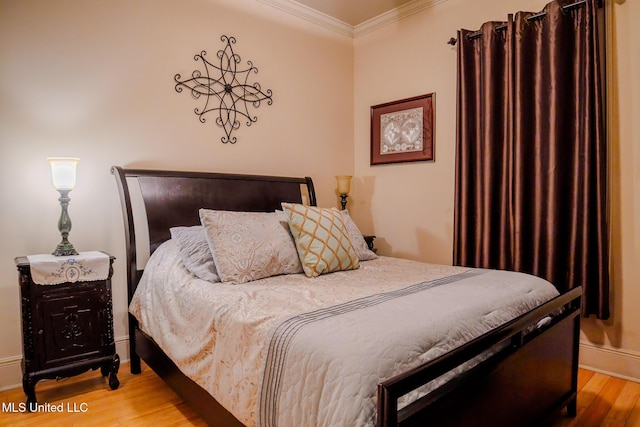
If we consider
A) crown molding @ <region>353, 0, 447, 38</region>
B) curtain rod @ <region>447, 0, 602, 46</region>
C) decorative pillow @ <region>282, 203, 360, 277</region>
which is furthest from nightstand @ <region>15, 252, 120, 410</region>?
crown molding @ <region>353, 0, 447, 38</region>

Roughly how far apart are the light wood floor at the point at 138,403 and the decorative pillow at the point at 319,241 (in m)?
0.98

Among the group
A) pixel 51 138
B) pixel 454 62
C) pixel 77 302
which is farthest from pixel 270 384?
pixel 454 62

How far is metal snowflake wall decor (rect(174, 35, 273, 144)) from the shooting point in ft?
9.80

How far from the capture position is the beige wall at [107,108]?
2.29 metres

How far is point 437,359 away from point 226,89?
2.68 metres

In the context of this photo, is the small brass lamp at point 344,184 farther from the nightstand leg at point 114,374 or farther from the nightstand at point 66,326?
the nightstand leg at point 114,374

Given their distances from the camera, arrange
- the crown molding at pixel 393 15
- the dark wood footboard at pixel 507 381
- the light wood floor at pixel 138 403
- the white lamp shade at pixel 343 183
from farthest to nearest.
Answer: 1. the white lamp shade at pixel 343 183
2. the crown molding at pixel 393 15
3. the light wood floor at pixel 138 403
4. the dark wood footboard at pixel 507 381

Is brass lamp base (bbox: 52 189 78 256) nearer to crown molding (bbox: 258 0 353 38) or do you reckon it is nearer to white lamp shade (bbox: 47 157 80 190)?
white lamp shade (bbox: 47 157 80 190)

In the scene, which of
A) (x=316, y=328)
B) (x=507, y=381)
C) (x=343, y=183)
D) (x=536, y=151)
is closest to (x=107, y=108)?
(x=343, y=183)

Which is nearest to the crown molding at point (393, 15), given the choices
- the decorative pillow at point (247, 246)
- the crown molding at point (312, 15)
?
the crown molding at point (312, 15)

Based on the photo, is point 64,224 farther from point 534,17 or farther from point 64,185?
point 534,17

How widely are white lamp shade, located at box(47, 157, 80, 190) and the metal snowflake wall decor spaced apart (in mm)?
986

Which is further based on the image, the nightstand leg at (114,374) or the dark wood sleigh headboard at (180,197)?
the dark wood sleigh headboard at (180,197)

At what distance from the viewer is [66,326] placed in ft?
7.05
